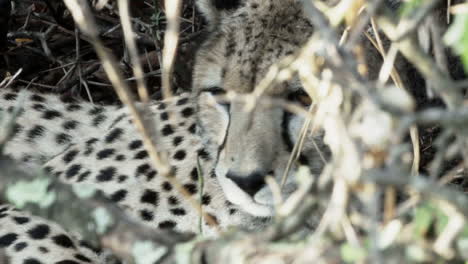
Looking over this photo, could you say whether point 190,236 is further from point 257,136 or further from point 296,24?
point 296,24

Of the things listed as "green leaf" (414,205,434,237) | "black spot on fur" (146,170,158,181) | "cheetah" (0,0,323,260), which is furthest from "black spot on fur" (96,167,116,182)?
"green leaf" (414,205,434,237)

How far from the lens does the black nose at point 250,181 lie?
1.67 metres

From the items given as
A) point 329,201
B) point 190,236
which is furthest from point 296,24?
point 329,201

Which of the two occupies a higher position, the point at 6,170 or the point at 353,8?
the point at 353,8

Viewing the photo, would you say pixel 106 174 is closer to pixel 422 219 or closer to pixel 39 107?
pixel 39 107

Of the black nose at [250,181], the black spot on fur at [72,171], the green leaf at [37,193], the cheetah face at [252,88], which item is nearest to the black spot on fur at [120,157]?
the black spot on fur at [72,171]

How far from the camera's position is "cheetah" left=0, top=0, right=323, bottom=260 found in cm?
176

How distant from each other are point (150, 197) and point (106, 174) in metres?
0.16

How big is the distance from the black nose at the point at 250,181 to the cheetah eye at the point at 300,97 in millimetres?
220

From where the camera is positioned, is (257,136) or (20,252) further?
(20,252)

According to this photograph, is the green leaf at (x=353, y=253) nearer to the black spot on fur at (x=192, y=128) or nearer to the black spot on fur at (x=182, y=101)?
the black spot on fur at (x=192, y=128)

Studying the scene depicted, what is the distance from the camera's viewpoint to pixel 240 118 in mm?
1787

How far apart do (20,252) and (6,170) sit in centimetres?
103

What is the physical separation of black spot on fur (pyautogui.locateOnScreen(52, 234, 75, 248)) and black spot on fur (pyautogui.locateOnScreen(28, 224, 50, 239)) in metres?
0.03
